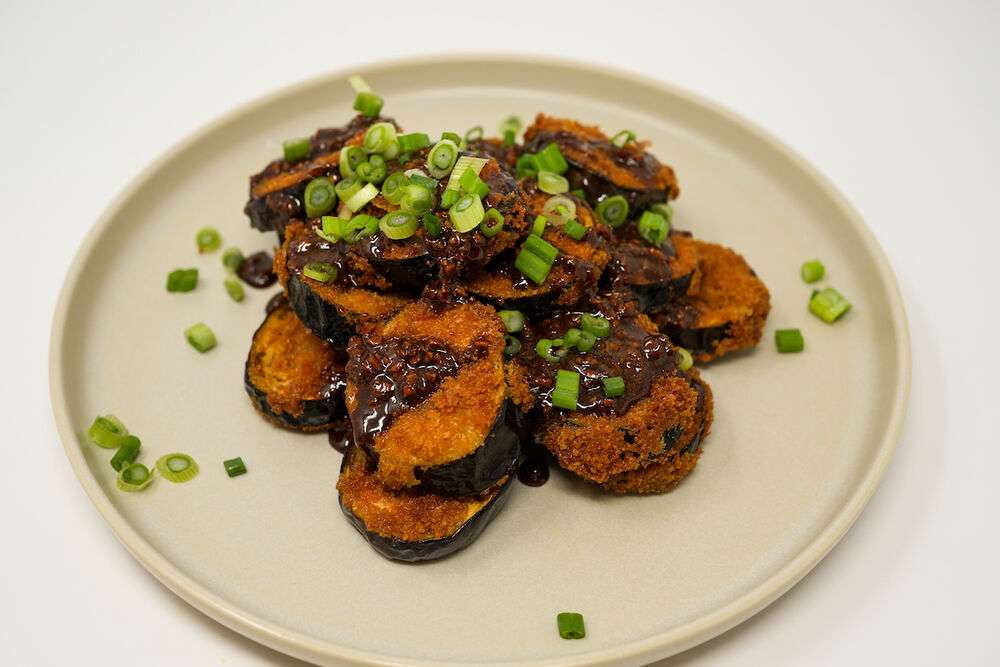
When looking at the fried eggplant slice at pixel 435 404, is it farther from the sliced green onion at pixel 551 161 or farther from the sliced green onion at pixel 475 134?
the sliced green onion at pixel 475 134

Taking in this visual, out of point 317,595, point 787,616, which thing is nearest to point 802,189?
point 787,616

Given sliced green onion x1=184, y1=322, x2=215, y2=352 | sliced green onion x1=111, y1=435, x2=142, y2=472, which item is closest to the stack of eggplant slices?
sliced green onion x1=184, y1=322, x2=215, y2=352

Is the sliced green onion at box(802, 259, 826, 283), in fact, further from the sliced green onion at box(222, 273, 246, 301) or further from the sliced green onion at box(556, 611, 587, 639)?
the sliced green onion at box(222, 273, 246, 301)

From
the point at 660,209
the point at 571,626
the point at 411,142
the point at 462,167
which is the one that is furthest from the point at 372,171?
the point at 571,626

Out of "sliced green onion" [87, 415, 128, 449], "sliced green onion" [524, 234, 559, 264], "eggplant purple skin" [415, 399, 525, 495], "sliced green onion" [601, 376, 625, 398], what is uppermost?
"sliced green onion" [524, 234, 559, 264]

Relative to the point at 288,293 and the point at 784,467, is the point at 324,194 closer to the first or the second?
the point at 288,293

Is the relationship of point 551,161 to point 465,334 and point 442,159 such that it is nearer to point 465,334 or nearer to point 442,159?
point 442,159
